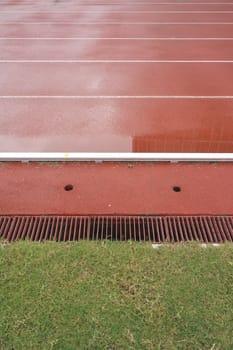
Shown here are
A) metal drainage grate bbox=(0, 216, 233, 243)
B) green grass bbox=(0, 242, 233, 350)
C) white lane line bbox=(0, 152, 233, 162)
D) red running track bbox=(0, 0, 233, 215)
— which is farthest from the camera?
white lane line bbox=(0, 152, 233, 162)

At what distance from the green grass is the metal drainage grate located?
19 centimetres

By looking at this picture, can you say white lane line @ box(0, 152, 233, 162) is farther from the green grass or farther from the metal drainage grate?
the green grass

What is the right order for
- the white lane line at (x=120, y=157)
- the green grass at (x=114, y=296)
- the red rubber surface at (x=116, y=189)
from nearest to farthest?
1. the green grass at (x=114, y=296)
2. the red rubber surface at (x=116, y=189)
3. the white lane line at (x=120, y=157)

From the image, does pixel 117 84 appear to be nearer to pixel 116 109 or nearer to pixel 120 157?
pixel 116 109

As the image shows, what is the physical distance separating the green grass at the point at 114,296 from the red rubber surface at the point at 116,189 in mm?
610

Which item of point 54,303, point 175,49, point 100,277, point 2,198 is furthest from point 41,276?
point 175,49

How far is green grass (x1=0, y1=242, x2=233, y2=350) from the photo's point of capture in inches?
92.0

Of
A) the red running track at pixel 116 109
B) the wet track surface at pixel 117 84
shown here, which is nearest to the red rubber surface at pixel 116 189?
the red running track at pixel 116 109

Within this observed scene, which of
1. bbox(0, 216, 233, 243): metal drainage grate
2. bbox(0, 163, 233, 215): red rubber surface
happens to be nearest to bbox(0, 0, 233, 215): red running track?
bbox(0, 163, 233, 215): red rubber surface

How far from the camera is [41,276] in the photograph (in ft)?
8.96

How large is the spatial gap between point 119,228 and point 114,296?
858mm

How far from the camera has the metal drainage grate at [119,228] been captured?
10.5 ft

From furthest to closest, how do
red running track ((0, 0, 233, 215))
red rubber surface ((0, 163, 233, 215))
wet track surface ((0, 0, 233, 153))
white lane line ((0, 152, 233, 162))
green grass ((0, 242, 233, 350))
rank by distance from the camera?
wet track surface ((0, 0, 233, 153)), white lane line ((0, 152, 233, 162)), red running track ((0, 0, 233, 215)), red rubber surface ((0, 163, 233, 215)), green grass ((0, 242, 233, 350))

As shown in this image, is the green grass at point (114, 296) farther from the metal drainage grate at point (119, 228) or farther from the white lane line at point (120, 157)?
the white lane line at point (120, 157)
